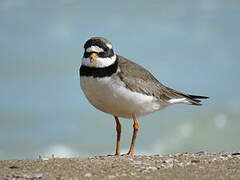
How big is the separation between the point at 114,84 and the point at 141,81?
2.69ft

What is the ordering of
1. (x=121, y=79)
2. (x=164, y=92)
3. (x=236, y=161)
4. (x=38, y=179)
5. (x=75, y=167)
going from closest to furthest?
(x=38, y=179) < (x=75, y=167) < (x=236, y=161) < (x=121, y=79) < (x=164, y=92)

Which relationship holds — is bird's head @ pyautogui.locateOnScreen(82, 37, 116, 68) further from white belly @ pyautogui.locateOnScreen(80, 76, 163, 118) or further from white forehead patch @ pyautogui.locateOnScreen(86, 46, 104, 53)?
white belly @ pyautogui.locateOnScreen(80, 76, 163, 118)

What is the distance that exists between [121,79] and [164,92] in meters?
1.43

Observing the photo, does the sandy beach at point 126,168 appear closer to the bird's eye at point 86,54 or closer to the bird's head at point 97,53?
the bird's head at point 97,53

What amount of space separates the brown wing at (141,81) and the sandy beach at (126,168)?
138cm

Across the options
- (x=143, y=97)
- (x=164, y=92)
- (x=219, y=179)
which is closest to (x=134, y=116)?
(x=143, y=97)

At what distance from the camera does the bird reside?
757 centimetres

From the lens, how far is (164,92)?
8773 millimetres

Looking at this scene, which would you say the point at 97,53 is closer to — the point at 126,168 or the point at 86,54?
the point at 86,54

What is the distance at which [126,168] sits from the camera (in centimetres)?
650

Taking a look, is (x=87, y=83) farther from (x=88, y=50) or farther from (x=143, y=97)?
(x=143, y=97)

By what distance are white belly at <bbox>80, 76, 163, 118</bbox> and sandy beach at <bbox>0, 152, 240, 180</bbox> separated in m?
0.99

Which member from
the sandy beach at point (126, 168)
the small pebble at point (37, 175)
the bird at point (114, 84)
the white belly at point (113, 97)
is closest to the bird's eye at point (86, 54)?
the bird at point (114, 84)

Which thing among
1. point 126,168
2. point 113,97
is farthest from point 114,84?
point 126,168
